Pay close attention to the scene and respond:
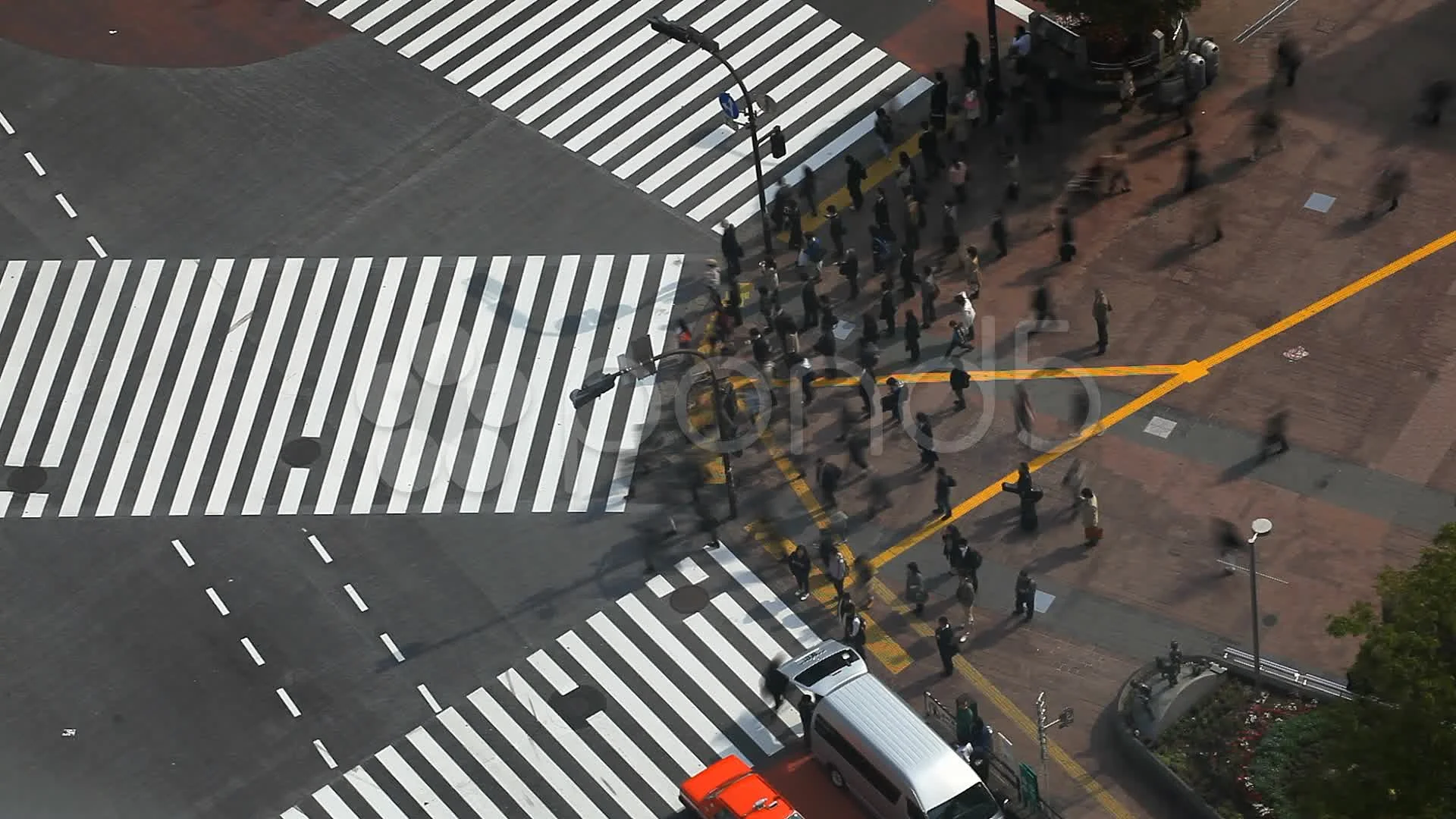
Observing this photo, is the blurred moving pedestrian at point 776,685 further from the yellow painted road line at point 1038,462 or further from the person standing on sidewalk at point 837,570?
the yellow painted road line at point 1038,462

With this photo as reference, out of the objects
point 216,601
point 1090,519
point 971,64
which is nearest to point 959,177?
point 971,64

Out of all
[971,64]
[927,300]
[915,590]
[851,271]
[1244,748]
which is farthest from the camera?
[971,64]

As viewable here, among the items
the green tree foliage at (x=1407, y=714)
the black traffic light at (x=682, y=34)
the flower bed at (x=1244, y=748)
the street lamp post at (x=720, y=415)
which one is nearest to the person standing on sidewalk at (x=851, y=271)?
the street lamp post at (x=720, y=415)

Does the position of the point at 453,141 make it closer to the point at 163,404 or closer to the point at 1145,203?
the point at 163,404

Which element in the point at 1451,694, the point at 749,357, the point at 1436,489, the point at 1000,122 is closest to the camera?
the point at 1451,694

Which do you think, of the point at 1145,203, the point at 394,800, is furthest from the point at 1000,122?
the point at 394,800

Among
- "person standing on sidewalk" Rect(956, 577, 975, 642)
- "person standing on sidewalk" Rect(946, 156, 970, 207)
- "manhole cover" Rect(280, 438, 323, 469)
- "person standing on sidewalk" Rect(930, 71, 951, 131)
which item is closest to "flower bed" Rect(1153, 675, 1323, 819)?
"person standing on sidewalk" Rect(956, 577, 975, 642)

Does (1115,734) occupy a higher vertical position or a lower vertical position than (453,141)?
lower

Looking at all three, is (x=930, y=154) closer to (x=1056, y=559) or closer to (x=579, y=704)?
(x=1056, y=559)
